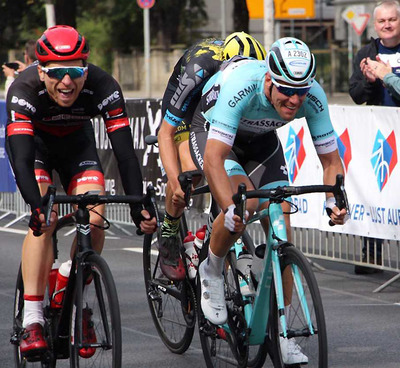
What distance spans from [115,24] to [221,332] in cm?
A: 5575

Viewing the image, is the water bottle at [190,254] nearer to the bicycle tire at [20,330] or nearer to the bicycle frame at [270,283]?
the bicycle frame at [270,283]

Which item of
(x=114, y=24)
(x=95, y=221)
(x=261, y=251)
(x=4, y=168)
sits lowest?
(x=114, y=24)

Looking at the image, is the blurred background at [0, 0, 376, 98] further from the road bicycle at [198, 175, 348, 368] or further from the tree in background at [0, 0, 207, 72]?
the road bicycle at [198, 175, 348, 368]

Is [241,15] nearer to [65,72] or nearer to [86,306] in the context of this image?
[65,72]

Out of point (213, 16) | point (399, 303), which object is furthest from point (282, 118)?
point (213, 16)

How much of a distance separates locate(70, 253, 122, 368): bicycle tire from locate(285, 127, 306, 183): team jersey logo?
4.79m

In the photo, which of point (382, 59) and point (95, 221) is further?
point (382, 59)

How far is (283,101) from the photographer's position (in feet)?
18.2

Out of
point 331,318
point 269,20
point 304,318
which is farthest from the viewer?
point 269,20

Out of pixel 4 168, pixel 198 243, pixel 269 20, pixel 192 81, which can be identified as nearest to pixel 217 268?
pixel 198 243

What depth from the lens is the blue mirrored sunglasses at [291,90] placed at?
5.48 metres

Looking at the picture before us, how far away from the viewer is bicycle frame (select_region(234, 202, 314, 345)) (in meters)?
5.39

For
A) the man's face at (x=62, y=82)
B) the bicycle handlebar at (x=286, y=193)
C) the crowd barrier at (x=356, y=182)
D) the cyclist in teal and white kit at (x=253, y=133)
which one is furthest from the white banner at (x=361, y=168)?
the man's face at (x=62, y=82)

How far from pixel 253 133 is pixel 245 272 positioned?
2.51ft
